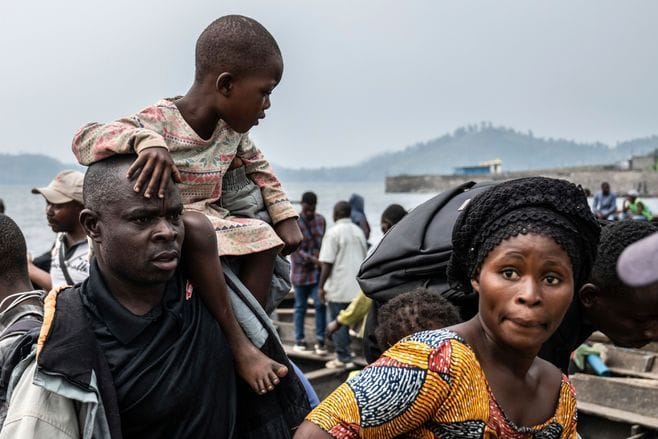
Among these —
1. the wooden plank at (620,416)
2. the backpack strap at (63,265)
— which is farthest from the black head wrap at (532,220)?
the wooden plank at (620,416)

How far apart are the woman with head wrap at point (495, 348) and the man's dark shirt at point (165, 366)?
412mm

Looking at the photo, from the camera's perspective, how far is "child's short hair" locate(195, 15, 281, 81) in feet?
6.58

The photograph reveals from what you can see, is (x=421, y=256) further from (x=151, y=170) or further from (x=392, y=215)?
(x=392, y=215)

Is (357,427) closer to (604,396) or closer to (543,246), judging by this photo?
(543,246)

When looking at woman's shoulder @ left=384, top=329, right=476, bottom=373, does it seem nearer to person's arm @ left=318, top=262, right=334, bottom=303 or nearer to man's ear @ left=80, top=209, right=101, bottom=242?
man's ear @ left=80, top=209, right=101, bottom=242

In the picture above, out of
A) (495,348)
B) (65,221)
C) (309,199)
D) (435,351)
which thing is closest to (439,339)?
(435,351)

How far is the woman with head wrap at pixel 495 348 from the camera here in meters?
1.44

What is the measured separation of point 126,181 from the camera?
5.65 ft

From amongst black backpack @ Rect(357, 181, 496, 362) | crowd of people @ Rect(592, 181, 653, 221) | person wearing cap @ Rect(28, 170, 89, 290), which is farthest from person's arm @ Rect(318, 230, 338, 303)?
crowd of people @ Rect(592, 181, 653, 221)

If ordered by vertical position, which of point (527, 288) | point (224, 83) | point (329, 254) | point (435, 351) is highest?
point (224, 83)

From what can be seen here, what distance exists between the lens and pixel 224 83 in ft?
6.64

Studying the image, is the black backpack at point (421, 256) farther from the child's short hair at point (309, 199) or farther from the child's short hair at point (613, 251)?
the child's short hair at point (309, 199)

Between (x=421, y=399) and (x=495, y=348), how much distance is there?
0.26m

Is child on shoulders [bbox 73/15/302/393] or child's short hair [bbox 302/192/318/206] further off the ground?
child on shoulders [bbox 73/15/302/393]
